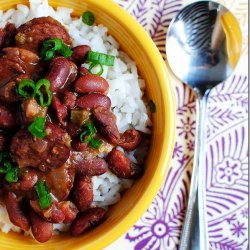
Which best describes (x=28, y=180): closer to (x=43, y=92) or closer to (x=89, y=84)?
(x=43, y=92)

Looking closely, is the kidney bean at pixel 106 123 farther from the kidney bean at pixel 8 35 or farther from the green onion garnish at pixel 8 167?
the kidney bean at pixel 8 35

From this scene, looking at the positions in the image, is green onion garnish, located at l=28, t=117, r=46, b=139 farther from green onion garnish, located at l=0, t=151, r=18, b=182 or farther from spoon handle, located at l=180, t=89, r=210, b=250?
spoon handle, located at l=180, t=89, r=210, b=250

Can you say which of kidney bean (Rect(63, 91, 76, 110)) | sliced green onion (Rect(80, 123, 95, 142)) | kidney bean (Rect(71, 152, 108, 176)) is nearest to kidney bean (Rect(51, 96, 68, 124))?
kidney bean (Rect(63, 91, 76, 110))

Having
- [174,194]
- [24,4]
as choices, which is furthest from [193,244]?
[24,4]

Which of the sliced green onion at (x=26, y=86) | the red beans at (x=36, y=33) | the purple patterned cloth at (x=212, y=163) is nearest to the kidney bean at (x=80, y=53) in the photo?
the red beans at (x=36, y=33)

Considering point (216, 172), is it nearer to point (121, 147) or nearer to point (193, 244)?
point (193, 244)

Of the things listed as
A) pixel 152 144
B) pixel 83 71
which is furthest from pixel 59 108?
pixel 152 144
